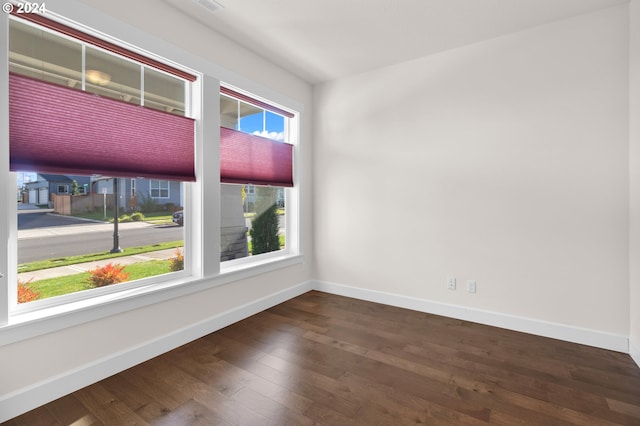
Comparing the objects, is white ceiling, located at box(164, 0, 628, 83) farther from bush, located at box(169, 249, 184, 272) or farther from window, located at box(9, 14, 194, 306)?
bush, located at box(169, 249, 184, 272)

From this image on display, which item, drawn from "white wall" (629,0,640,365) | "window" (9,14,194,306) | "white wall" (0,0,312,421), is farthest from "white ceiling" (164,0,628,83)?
"window" (9,14,194,306)

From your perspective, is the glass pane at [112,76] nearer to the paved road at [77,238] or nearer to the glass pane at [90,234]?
the glass pane at [90,234]

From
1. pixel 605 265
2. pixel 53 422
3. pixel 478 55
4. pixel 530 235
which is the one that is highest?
pixel 478 55

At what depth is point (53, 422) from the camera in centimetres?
175

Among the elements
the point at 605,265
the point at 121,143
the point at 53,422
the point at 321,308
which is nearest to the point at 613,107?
the point at 605,265

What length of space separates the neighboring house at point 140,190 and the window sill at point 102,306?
2.33ft

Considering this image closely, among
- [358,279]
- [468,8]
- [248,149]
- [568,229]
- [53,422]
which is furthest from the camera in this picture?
[358,279]

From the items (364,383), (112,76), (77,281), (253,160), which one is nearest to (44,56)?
(112,76)

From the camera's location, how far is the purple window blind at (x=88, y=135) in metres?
1.87

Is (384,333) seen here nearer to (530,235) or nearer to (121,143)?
(530,235)

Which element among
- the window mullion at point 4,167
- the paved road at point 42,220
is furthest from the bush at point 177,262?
the window mullion at point 4,167

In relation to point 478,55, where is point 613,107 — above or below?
below

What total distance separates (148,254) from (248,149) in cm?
150

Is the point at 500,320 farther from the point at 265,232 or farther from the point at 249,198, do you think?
the point at 249,198
